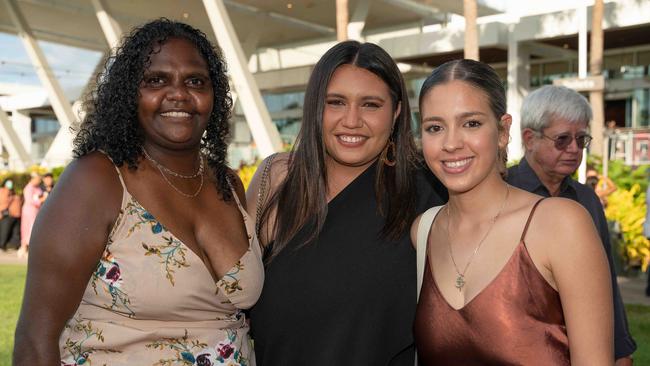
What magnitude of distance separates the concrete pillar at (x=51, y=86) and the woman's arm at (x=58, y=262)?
26138 mm

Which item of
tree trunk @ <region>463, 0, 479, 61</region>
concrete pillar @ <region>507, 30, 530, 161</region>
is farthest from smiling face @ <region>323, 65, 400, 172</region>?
concrete pillar @ <region>507, 30, 530, 161</region>

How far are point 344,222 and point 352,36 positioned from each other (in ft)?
78.1

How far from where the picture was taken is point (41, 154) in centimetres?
3825

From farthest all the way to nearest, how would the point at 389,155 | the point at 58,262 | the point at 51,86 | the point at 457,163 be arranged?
the point at 51,86
the point at 389,155
the point at 457,163
the point at 58,262

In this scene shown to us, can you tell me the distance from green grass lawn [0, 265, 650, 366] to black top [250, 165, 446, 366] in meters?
4.24

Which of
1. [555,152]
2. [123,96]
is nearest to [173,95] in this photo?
[123,96]

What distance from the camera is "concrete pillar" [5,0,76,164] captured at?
88.5 feet

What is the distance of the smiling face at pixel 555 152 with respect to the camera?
3432 mm

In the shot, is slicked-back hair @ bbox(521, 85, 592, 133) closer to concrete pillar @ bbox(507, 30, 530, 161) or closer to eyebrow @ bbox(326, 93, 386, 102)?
eyebrow @ bbox(326, 93, 386, 102)

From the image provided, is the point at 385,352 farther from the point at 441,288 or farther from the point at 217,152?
the point at 217,152

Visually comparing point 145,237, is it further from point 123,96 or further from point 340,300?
point 340,300

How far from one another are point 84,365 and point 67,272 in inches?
13.5

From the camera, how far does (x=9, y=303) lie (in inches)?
380

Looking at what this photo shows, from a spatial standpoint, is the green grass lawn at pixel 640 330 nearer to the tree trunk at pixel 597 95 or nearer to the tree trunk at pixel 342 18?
the tree trunk at pixel 597 95
